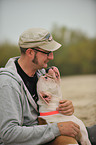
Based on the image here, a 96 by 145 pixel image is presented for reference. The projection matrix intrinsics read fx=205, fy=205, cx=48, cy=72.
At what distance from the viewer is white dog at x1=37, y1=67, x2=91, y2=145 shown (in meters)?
2.56

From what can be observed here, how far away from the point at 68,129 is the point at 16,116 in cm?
62

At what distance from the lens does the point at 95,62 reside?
121 feet

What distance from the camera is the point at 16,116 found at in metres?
2.28

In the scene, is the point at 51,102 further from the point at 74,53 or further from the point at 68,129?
the point at 74,53

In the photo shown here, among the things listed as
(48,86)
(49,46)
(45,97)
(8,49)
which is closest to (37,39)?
(49,46)

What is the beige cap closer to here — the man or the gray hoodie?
the man

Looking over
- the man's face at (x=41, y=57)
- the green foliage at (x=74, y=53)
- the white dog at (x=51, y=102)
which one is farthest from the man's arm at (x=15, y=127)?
the green foliage at (x=74, y=53)

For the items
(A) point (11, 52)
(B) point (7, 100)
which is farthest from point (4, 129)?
(A) point (11, 52)

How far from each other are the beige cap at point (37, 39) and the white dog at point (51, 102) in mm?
382

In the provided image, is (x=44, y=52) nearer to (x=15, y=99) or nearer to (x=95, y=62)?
(x=15, y=99)

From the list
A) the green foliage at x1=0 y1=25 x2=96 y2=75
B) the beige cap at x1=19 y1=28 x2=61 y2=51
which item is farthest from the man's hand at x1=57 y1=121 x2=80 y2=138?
the green foliage at x1=0 y1=25 x2=96 y2=75

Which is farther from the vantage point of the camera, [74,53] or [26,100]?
[74,53]

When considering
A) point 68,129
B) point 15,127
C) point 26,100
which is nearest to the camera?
point 15,127

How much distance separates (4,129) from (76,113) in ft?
13.7
